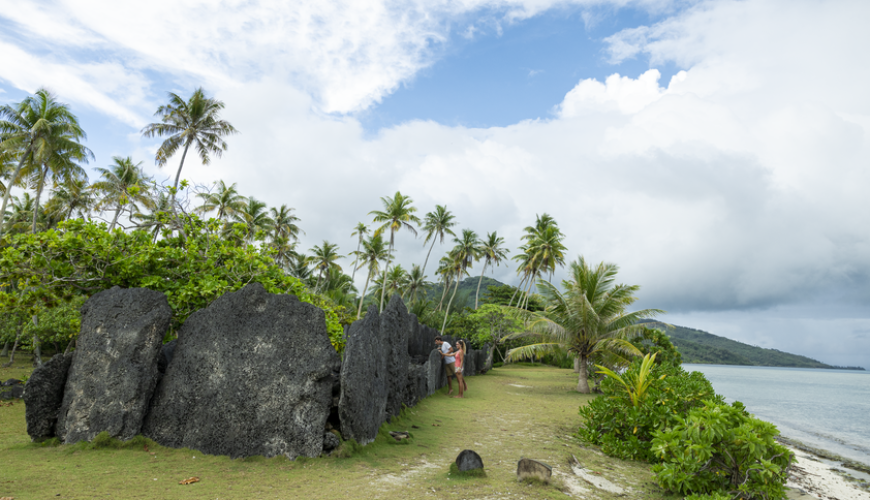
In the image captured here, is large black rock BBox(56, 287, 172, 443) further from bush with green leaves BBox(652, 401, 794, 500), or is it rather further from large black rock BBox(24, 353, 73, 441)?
bush with green leaves BBox(652, 401, 794, 500)

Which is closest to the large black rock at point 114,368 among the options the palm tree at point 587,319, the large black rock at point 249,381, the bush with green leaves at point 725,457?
the large black rock at point 249,381

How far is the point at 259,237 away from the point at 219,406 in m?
4.42

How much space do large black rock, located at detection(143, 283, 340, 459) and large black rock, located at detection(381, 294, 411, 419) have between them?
2013 mm

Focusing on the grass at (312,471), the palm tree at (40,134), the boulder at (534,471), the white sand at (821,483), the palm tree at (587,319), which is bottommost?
the white sand at (821,483)

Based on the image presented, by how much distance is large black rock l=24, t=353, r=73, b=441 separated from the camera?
5.89 meters

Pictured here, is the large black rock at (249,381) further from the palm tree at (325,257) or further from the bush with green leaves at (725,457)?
the palm tree at (325,257)

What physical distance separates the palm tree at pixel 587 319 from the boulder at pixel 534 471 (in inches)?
408

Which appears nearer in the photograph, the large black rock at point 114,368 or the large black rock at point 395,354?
the large black rock at point 114,368

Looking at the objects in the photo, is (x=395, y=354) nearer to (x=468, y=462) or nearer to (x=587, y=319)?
(x=468, y=462)

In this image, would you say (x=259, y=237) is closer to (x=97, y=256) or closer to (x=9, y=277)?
(x=97, y=256)

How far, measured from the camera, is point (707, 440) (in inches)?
197

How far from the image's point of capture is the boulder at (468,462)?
5562 millimetres

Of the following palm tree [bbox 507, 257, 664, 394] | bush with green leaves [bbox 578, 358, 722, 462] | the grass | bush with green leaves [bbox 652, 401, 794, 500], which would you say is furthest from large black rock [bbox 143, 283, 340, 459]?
palm tree [bbox 507, 257, 664, 394]

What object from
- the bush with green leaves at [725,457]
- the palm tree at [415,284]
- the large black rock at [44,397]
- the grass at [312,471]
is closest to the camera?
the grass at [312,471]
